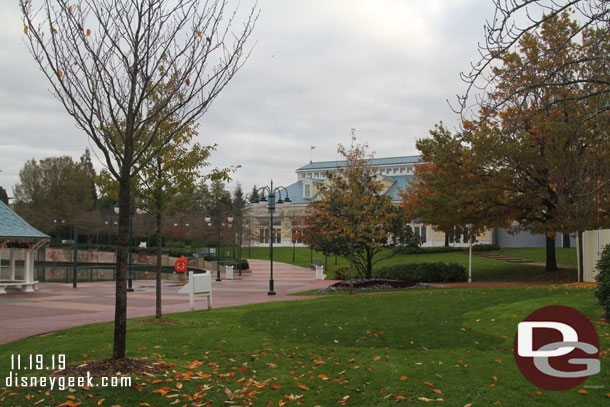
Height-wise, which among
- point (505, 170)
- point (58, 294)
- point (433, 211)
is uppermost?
point (505, 170)

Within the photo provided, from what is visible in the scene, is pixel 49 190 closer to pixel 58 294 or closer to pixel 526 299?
pixel 58 294

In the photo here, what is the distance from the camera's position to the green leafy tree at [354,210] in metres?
Answer: 21.2

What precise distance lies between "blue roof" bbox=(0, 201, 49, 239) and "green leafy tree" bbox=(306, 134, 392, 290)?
1419cm

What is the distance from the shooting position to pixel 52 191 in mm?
75688

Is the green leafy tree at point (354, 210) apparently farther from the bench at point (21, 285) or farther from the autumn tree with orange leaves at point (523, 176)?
the bench at point (21, 285)

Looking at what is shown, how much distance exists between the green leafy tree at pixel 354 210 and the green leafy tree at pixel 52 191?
58889 mm

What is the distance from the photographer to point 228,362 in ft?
27.4

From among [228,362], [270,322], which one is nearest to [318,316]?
[270,322]

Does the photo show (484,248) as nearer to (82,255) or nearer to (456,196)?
(456,196)

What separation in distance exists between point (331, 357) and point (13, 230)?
22.9m

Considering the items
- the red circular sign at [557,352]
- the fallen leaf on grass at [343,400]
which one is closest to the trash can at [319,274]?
the red circular sign at [557,352]

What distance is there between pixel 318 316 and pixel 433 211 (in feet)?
57.6

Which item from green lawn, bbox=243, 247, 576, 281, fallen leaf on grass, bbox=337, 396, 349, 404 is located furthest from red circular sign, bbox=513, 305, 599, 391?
green lawn, bbox=243, 247, 576, 281

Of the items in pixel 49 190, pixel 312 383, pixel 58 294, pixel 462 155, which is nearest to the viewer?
pixel 312 383
